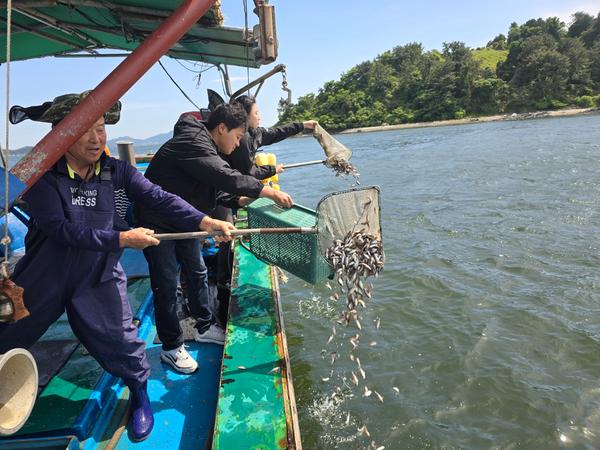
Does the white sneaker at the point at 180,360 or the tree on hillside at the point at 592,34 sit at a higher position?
the tree on hillside at the point at 592,34

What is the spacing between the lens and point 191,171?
3.29m

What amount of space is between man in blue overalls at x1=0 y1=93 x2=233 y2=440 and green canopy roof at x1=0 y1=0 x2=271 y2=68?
3.96 ft

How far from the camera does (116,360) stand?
262cm

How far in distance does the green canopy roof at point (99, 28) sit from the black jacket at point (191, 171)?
118cm

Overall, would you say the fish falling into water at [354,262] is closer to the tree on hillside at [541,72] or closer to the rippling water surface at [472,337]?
the rippling water surface at [472,337]

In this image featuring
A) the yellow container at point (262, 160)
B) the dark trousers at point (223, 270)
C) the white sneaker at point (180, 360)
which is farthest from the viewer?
the yellow container at point (262, 160)

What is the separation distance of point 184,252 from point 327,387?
2.38 metres

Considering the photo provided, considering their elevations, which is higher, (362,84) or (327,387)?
(362,84)

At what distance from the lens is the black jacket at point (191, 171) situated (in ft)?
10.6

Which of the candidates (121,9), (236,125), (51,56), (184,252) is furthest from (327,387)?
(51,56)

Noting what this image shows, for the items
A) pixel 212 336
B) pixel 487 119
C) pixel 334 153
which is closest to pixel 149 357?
pixel 212 336

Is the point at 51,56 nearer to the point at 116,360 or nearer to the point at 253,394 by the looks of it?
the point at 116,360

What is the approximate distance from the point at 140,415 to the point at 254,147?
3487mm

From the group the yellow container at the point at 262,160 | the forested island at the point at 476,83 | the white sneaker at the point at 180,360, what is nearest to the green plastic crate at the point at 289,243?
the white sneaker at the point at 180,360
